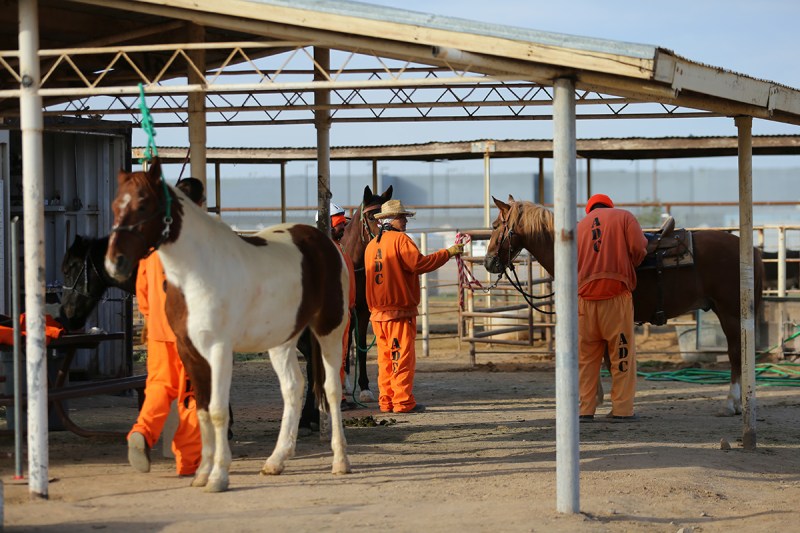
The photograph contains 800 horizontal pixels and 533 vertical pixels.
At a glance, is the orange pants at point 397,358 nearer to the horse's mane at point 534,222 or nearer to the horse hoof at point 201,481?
the horse's mane at point 534,222

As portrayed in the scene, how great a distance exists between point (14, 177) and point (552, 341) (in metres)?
8.53

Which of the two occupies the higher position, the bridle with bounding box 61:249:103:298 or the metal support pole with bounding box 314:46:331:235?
the metal support pole with bounding box 314:46:331:235

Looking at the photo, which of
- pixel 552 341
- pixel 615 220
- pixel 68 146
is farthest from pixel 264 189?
pixel 615 220

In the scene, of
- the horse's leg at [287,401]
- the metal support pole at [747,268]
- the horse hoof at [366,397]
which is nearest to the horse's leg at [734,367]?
the metal support pole at [747,268]

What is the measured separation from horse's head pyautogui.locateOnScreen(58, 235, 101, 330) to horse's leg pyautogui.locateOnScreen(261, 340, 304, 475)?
186 cm

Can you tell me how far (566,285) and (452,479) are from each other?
1.97 metres

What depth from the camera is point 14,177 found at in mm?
12039

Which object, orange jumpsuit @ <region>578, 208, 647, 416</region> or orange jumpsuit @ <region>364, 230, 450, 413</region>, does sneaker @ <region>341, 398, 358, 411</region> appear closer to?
orange jumpsuit @ <region>364, 230, 450, 413</region>

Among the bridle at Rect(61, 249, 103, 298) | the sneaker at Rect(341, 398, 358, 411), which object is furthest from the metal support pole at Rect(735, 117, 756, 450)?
the bridle at Rect(61, 249, 103, 298)

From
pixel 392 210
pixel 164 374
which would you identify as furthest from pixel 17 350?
pixel 392 210

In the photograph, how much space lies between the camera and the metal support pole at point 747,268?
28.1ft

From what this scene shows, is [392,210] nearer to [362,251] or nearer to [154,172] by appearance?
[362,251]

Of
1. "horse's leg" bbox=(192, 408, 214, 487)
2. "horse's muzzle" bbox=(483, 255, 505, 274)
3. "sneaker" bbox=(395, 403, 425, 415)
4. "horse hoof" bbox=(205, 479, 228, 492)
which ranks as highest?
"horse's muzzle" bbox=(483, 255, 505, 274)

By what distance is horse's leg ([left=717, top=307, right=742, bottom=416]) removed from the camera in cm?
1103
